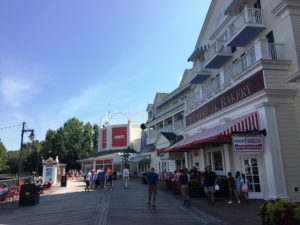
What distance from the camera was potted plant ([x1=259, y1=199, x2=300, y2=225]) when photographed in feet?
18.1

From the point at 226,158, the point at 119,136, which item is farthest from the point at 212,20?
the point at 119,136

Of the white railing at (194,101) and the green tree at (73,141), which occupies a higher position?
the green tree at (73,141)

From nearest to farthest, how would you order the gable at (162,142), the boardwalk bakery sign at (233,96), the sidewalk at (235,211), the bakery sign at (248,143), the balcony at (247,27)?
the sidewalk at (235,211), the bakery sign at (248,143), the boardwalk bakery sign at (233,96), the balcony at (247,27), the gable at (162,142)

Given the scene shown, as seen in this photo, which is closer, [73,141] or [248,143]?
[248,143]

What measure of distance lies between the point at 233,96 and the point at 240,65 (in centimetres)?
178

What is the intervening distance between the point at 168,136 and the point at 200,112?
1195 centimetres

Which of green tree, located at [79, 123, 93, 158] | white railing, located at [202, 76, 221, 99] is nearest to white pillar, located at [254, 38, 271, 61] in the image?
white railing, located at [202, 76, 221, 99]

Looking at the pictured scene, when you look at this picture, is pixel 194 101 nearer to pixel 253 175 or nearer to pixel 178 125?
pixel 253 175

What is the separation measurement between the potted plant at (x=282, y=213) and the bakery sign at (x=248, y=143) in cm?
677

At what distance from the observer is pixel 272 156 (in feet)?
42.1

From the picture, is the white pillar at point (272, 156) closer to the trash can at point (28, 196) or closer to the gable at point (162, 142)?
the trash can at point (28, 196)

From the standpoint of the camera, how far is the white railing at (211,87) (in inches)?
738

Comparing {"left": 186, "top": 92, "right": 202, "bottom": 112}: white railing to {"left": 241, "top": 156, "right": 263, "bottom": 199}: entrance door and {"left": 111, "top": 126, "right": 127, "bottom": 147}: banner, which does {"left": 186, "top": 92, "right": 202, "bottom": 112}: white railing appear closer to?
{"left": 241, "top": 156, "right": 263, "bottom": 199}: entrance door

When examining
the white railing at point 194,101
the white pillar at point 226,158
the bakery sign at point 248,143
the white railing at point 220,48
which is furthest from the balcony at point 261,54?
the white railing at point 194,101
